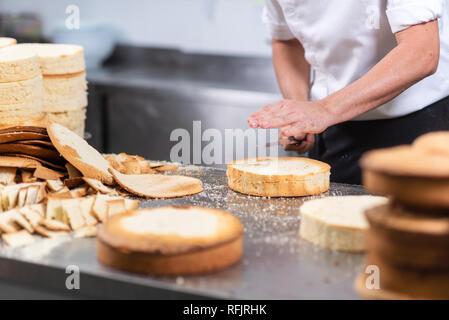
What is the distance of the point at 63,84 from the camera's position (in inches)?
87.6

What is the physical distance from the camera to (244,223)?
1.56 m

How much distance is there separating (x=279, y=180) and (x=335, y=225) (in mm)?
425

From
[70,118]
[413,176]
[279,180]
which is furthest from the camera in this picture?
[70,118]

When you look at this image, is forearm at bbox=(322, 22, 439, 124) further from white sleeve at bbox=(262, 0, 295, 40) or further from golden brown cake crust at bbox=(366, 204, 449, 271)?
golden brown cake crust at bbox=(366, 204, 449, 271)

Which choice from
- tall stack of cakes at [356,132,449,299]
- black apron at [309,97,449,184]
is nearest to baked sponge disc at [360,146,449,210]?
tall stack of cakes at [356,132,449,299]

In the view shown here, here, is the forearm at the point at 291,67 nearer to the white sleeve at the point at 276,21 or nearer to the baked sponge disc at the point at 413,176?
the white sleeve at the point at 276,21

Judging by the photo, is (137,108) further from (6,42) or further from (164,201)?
(164,201)

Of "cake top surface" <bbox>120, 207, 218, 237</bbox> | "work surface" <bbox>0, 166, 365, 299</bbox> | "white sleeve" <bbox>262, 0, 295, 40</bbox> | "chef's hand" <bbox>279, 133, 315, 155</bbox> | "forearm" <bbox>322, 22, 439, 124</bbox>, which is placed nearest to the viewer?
"work surface" <bbox>0, 166, 365, 299</bbox>

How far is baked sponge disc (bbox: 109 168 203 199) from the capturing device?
178 cm

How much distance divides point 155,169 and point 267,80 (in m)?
2.29

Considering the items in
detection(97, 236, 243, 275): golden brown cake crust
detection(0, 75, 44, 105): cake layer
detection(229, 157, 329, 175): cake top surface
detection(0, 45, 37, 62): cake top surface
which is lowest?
detection(97, 236, 243, 275): golden brown cake crust

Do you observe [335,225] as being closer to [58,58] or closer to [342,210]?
[342,210]

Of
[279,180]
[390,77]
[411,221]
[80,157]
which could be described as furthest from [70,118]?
[411,221]
